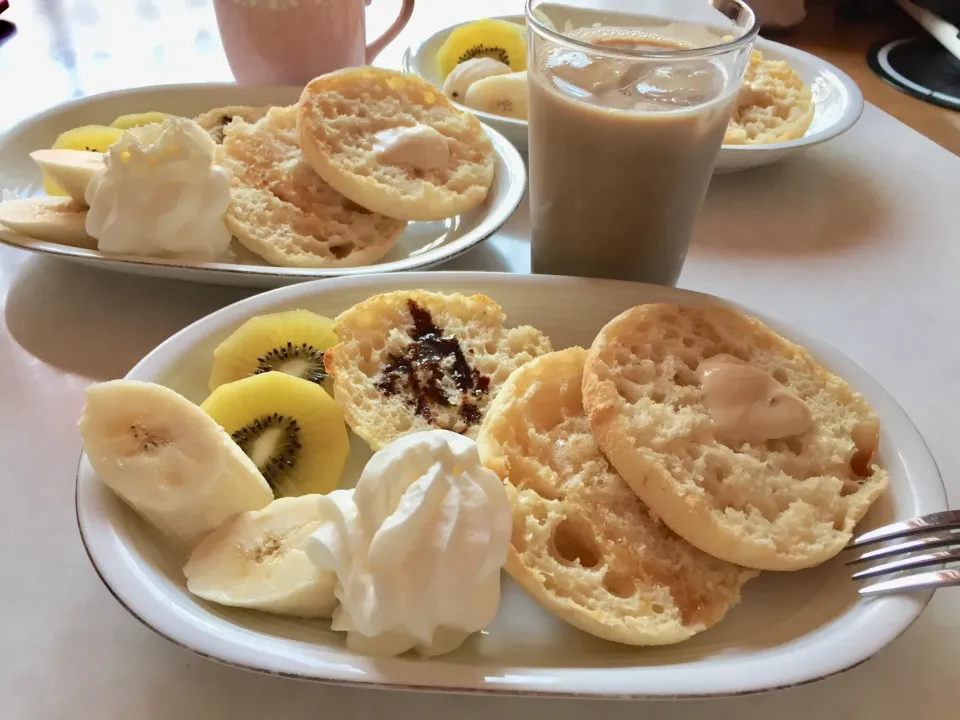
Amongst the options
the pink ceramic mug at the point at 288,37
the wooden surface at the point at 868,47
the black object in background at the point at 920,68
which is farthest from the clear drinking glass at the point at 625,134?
the black object in background at the point at 920,68

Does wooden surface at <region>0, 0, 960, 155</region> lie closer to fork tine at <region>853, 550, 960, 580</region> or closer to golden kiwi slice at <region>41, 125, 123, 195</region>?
golden kiwi slice at <region>41, 125, 123, 195</region>

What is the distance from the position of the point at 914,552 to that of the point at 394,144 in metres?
0.95

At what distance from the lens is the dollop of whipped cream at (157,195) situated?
43.0 inches

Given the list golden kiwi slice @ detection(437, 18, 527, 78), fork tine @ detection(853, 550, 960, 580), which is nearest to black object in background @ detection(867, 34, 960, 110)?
golden kiwi slice @ detection(437, 18, 527, 78)

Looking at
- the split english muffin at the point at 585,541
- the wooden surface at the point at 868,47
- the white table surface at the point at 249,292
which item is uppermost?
the split english muffin at the point at 585,541

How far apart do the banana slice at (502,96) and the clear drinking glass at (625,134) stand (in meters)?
0.38

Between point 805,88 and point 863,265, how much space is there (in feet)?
1.71

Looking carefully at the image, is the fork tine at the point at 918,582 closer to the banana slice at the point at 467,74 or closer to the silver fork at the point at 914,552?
the silver fork at the point at 914,552

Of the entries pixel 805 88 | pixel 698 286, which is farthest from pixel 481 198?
pixel 805 88

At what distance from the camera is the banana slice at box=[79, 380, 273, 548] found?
72 centimetres

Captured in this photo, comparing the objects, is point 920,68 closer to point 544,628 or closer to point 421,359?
point 421,359

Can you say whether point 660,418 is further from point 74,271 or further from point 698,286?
point 74,271

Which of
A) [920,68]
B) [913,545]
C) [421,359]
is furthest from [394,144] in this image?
[920,68]

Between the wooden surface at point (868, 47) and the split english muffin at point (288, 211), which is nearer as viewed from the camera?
the split english muffin at point (288, 211)
